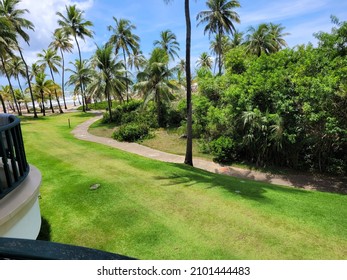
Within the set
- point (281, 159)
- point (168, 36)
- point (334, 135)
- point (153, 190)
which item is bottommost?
point (281, 159)

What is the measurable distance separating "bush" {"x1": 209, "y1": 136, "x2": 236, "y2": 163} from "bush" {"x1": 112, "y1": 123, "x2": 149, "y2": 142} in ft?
24.9

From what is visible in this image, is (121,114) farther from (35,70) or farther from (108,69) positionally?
(35,70)

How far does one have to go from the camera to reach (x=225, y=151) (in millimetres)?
16000

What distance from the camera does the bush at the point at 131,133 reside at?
21109 millimetres

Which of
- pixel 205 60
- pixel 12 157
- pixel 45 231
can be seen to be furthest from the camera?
pixel 205 60

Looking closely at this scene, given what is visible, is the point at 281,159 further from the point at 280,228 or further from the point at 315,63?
the point at 280,228

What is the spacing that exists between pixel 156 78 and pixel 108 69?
272 inches

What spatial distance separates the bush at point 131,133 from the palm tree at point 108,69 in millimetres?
7218

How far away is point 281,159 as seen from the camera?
48.8 ft

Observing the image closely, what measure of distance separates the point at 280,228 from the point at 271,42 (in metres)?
30.3

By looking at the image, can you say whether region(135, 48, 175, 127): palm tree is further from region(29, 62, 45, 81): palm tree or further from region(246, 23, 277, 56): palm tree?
region(29, 62, 45, 81): palm tree

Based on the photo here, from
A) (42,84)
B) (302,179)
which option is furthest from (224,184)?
(42,84)

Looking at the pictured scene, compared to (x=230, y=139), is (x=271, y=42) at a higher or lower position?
higher

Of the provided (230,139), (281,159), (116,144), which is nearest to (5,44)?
(116,144)
